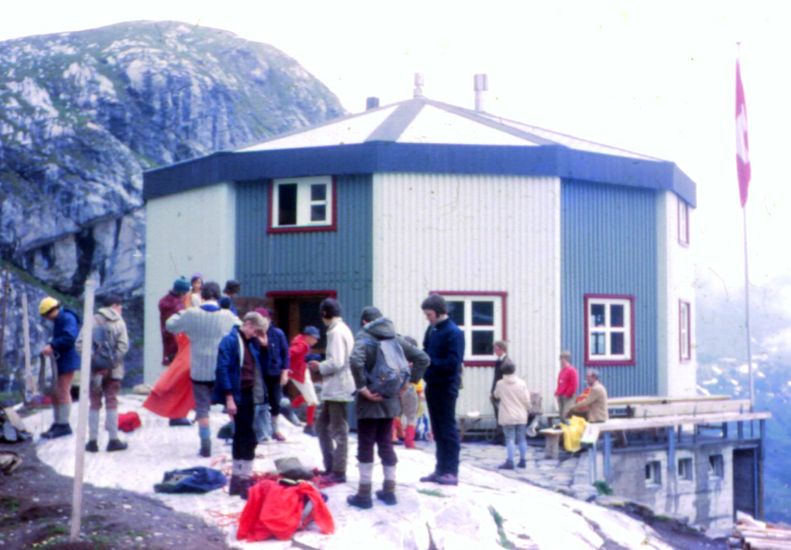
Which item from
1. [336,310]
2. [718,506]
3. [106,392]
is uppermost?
[336,310]

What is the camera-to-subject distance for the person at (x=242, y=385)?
Result: 31.8 ft

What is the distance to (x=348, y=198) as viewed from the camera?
67.5 feet

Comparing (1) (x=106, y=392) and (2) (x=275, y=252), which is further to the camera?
(2) (x=275, y=252)

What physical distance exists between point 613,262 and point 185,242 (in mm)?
9473

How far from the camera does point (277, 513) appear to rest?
8.81 m

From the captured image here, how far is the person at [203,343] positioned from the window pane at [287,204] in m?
9.34

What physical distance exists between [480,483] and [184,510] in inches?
171

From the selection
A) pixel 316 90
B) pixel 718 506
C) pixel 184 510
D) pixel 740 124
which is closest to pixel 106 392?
pixel 184 510

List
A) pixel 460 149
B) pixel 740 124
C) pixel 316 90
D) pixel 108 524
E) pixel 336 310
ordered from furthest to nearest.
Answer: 1. pixel 316 90
2. pixel 740 124
3. pixel 460 149
4. pixel 336 310
5. pixel 108 524

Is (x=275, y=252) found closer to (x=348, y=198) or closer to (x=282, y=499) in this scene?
(x=348, y=198)

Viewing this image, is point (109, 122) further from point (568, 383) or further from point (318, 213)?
point (568, 383)

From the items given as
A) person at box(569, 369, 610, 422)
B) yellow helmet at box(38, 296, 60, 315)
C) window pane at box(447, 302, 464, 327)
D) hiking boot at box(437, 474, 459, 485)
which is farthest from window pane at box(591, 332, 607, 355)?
yellow helmet at box(38, 296, 60, 315)

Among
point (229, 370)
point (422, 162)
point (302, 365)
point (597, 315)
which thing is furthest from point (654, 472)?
point (229, 370)

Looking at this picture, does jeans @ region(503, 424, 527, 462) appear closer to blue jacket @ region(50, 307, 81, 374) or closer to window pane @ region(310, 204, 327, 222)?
blue jacket @ region(50, 307, 81, 374)
